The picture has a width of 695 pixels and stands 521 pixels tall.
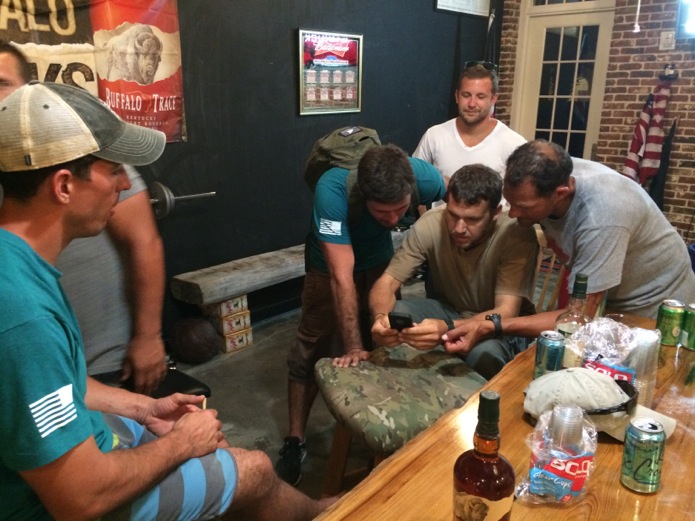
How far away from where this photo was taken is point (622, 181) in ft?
6.00

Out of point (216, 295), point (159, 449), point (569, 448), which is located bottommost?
point (216, 295)

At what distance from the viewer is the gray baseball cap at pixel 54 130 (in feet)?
3.35

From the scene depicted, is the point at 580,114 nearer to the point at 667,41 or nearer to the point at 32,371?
the point at 667,41

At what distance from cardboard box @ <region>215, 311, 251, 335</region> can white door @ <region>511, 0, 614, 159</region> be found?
148 inches

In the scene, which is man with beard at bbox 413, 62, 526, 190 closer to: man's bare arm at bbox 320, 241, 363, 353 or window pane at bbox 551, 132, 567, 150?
man's bare arm at bbox 320, 241, 363, 353

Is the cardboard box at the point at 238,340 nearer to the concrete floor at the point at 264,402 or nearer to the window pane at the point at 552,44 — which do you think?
the concrete floor at the point at 264,402

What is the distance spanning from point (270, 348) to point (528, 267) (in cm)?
206

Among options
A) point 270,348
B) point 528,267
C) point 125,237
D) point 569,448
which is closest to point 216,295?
point 270,348

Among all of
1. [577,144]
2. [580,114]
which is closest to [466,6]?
[580,114]

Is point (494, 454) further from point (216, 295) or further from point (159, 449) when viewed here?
point (216, 295)

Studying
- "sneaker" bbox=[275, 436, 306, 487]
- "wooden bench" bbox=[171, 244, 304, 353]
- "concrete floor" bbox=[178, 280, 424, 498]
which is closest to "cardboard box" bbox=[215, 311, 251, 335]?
"wooden bench" bbox=[171, 244, 304, 353]

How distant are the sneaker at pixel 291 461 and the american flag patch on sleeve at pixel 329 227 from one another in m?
0.93

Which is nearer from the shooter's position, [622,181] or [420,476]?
[420,476]

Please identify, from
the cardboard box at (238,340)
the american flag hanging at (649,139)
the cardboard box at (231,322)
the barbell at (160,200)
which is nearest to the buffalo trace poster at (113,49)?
the barbell at (160,200)
